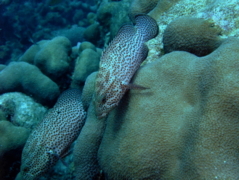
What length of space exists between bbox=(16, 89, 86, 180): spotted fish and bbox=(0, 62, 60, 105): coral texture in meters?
1.83

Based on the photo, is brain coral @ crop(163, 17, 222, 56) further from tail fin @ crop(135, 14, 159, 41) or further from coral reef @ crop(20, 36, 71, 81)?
coral reef @ crop(20, 36, 71, 81)

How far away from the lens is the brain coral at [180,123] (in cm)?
195

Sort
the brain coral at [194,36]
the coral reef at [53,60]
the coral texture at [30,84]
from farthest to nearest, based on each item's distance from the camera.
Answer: the coral reef at [53,60], the coral texture at [30,84], the brain coral at [194,36]

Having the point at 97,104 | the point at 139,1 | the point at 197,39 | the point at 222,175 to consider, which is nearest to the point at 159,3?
the point at 139,1

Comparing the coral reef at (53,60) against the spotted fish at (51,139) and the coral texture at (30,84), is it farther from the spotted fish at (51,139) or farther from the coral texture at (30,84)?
the spotted fish at (51,139)

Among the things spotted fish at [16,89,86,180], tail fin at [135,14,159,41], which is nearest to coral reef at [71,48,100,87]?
spotted fish at [16,89,86,180]

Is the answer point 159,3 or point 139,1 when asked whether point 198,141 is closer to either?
point 159,3

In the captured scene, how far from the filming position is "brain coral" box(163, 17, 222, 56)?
2.91 metres

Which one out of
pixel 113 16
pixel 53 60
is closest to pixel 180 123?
pixel 53 60

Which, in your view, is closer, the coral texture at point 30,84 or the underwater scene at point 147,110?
the underwater scene at point 147,110

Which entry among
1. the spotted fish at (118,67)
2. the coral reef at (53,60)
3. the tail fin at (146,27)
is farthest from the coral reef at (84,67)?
the spotted fish at (118,67)

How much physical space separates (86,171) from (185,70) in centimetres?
237

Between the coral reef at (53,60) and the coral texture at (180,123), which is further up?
the coral texture at (180,123)

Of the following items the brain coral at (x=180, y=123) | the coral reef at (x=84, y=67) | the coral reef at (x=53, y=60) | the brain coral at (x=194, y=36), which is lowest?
the coral reef at (x=84, y=67)
